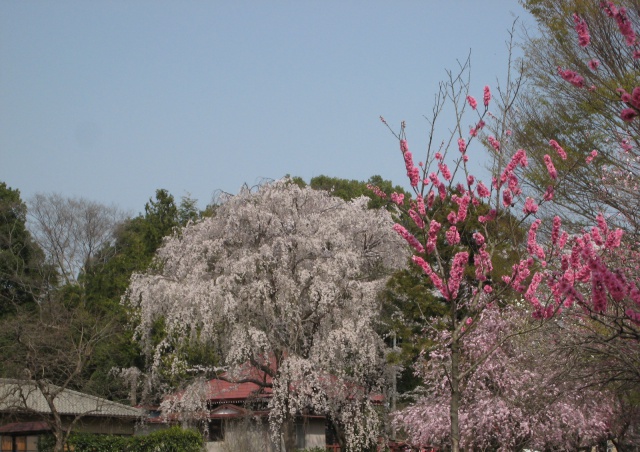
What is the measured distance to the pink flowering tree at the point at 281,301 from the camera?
2119 centimetres

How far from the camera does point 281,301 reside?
21.5 meters

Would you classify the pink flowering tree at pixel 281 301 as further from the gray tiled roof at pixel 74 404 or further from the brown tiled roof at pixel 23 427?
the brown tiled roof at pixel 23 427

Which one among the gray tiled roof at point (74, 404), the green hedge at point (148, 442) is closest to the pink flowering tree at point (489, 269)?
the green hedge at point (148, 442)

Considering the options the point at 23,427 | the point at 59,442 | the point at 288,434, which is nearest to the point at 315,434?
the point at 288,434

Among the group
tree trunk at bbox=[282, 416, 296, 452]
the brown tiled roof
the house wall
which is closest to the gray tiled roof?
the brown tiled roof

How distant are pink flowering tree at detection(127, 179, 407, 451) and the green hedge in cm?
90

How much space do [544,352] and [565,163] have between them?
3.81 meters

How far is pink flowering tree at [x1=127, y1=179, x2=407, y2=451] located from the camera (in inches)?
834

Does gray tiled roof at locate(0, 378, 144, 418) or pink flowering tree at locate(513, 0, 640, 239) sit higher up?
pink flowering tree at locate(513, 0, 640, 239)

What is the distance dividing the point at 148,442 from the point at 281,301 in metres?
5.41

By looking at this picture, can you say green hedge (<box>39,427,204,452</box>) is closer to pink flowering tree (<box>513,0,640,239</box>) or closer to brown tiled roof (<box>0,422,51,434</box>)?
brown tiled roof (<box>0,422,51,434</box>)

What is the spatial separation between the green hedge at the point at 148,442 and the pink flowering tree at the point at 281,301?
899mm

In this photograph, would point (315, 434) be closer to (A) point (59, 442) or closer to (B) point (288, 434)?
(B) point (288, 434)

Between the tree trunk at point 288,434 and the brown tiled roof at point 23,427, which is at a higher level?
the brown tiled roof at point 23,427
